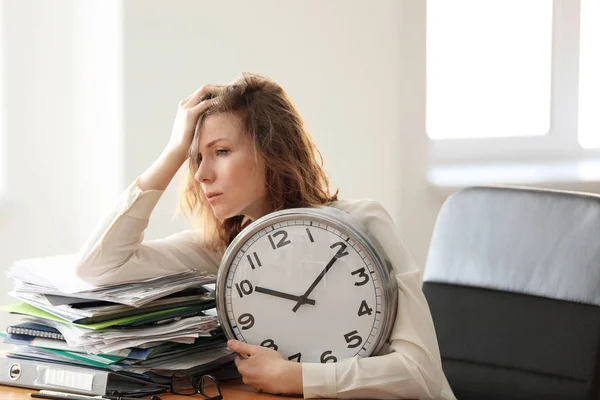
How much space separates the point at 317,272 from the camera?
136cm

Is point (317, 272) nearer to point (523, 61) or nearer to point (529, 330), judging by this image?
point (529, 330)

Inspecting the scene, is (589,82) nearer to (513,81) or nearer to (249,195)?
(513,81)

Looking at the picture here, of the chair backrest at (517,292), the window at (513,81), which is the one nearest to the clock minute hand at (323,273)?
the chair backrest at (517,292)

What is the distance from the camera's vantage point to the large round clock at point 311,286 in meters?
1.35

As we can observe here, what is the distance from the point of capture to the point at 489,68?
3.51m

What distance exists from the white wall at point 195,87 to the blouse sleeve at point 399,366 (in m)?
1.60

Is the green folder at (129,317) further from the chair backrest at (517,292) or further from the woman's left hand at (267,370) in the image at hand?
the chair backrest at (517,292)

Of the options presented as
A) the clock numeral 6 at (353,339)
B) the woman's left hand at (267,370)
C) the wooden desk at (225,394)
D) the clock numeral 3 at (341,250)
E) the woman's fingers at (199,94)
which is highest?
the woman's fingers at (199,94)

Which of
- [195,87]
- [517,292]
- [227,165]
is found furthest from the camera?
[195,87]

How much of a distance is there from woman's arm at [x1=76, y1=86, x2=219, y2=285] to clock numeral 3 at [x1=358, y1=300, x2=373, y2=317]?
0.35 meters

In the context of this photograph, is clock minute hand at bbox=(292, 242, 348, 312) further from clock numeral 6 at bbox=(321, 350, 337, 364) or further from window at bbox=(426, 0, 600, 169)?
window at bbox=(426, 0, 600, 169)

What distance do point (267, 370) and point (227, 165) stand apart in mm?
343

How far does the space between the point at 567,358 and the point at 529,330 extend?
0.10 m

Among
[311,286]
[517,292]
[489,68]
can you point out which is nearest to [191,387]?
[311,286]
